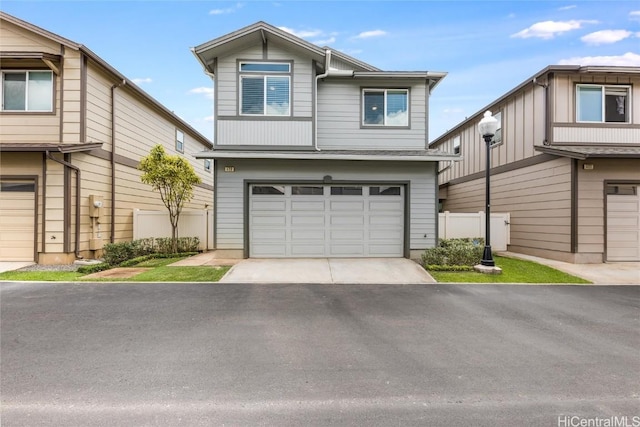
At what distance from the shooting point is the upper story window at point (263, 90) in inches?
394

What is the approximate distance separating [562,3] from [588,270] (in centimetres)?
987

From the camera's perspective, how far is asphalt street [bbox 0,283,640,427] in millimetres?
2689

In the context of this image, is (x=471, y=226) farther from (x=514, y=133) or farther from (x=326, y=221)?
(x=326, y=221)

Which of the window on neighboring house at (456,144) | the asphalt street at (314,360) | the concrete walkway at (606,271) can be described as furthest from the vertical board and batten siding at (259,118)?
the window on neighboring house at (456,144)

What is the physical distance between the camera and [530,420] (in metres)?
2.58

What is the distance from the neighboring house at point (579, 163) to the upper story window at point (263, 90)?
5979mm

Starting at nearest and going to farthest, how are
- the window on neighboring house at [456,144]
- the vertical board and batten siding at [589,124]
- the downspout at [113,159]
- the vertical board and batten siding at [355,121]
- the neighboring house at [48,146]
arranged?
1. the neighboring house at [48,146]
2. the vertical board and batten siding at [355,121]
3. the vertical board and batten siding at [589,124]
4. the downspout at [113,159]
5. the window on neighboring house at [456,144]

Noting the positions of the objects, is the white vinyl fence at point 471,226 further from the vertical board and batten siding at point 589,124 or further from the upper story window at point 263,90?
the upper story window at point 263,90

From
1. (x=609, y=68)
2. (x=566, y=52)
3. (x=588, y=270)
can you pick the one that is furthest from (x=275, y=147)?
(x=566, y=52)

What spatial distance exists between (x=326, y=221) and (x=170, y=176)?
5.91 m

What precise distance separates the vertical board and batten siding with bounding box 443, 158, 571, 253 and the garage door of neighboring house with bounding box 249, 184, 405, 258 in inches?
219

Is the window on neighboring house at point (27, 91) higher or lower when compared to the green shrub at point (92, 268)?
higher

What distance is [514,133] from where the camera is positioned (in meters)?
12.9

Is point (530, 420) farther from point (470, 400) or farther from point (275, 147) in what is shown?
point (275, 147)
